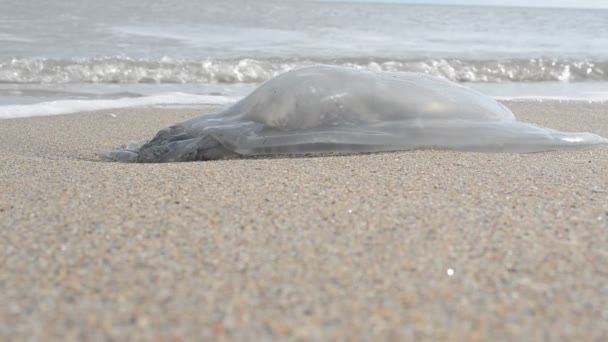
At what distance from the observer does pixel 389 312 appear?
3.14 feet

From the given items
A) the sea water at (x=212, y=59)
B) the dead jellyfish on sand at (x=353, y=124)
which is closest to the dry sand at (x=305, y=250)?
the dead jellyfish on sand at (x=353, y=124)

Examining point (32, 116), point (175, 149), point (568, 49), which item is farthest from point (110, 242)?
point (568, 49)

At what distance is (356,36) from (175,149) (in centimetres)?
992

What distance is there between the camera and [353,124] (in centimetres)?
222

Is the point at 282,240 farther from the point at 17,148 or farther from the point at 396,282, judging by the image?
the point at 17,148

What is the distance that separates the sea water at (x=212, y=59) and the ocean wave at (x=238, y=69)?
1 cm

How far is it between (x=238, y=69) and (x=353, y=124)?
473cm

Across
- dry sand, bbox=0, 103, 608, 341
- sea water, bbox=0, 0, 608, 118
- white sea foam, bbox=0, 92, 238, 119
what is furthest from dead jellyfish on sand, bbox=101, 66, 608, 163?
sea water, bbox=0, 0, 608, 118

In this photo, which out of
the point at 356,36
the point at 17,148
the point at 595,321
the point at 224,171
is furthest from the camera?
the point at 356,36

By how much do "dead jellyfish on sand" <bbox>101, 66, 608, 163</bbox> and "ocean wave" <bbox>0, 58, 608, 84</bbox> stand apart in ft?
13.7

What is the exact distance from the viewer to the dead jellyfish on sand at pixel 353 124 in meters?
2.20

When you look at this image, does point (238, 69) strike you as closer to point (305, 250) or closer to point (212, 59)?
point (212, 59)

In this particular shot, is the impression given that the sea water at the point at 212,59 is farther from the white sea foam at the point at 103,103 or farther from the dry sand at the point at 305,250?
the dry sand at the point at 305,250

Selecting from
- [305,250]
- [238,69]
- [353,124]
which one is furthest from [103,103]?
[305,250]
